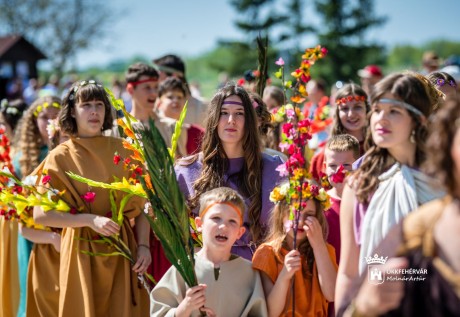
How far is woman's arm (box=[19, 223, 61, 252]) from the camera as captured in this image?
5.18 m

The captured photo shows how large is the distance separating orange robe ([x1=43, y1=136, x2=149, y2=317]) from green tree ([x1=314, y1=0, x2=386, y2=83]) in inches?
1246

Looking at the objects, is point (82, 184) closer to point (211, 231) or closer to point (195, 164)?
point (195, 164)

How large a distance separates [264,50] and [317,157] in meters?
1.00

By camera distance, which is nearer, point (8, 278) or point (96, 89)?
point (96, 89)

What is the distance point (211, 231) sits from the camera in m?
3.74

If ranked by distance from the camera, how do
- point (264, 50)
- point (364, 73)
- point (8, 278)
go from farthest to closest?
point (364, 73), point (8, 278), point (264, 50)

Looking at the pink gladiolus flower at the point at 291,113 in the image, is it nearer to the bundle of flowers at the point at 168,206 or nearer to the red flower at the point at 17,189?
the bundle of flowers at the point at 168,206

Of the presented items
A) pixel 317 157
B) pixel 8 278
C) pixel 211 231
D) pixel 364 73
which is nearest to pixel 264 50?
pixel 317 157

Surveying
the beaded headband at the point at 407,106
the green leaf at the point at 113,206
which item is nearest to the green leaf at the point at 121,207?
the green leaf at the point at 113,206

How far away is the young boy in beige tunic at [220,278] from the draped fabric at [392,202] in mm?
787

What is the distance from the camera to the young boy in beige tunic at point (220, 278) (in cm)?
366

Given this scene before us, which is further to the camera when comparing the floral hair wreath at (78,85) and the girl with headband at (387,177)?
the floral hair wreath at (78,85)

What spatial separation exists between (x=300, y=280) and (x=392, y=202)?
3.03 ft

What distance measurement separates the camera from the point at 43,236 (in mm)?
5254
